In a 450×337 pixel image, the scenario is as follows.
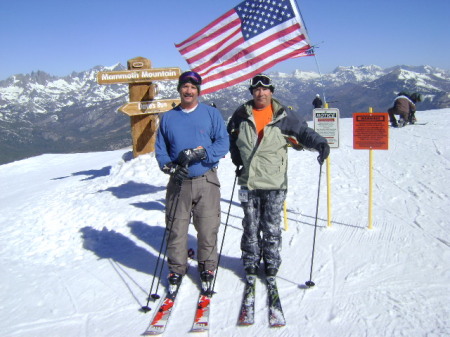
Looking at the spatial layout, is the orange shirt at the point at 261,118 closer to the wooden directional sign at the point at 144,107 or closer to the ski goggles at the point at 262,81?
the ski goggles at the point at 262,81

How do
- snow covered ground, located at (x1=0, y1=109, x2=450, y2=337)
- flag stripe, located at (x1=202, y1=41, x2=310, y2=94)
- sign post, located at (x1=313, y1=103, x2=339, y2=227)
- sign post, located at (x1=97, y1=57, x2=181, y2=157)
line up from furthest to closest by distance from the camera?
sign post, located at (x1=97, y1=57, x2=181, y2=157)
flag stripe, located at (x1=202, y1=41, x2=310, y2=94)
sign post, located at (x1=313, y1=103, x2=339, y2=227)
snow covered ground, located at (x1=0, y1=109, x2=450, y2=337)

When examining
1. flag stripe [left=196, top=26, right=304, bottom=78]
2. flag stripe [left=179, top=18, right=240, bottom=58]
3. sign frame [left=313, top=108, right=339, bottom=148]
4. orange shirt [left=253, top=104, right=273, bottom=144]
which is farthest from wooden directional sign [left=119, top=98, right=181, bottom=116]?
orange shirt [left=253, top=104, right=273, bottom=144]

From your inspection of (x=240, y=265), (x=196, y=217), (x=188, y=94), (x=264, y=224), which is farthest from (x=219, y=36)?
(x=240, y=265)

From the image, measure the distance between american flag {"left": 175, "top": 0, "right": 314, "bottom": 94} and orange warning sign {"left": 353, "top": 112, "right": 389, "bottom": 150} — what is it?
1369 mm

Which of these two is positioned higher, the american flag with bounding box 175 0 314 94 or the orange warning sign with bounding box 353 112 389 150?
the american flag with bounding box 175 0 314 94

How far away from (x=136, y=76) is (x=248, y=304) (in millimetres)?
8821

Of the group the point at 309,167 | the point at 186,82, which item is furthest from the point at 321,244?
the point at 309,167

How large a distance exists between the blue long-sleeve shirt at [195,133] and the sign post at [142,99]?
638cm

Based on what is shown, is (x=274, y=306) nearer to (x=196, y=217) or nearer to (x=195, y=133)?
(x=196, y=217)

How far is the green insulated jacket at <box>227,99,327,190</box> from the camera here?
411 centimetres

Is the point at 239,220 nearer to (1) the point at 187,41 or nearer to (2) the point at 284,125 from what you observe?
(2) the point at 284,125

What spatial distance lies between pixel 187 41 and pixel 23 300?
5043 millimetres

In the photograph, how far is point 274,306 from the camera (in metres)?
3.80

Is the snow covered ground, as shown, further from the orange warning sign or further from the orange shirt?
the orange shirt
